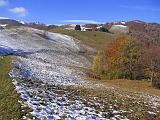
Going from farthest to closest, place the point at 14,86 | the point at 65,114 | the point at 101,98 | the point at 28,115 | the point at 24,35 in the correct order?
the point at 24,35 → the point at 101,98 → the point at 14,86 → the point at 65,114 → the point at 28,115

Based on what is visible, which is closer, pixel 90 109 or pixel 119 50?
pixel 90 109

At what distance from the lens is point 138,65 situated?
167 ft

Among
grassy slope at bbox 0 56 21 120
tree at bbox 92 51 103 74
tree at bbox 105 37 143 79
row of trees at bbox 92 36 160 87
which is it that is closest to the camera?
grassy slope at bbox 0 56 21 120

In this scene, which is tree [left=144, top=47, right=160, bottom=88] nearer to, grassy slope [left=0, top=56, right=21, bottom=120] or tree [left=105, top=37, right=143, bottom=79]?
tree [left=105, top=37, right=143, bottom=79]

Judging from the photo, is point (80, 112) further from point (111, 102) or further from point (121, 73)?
point (121, 73)

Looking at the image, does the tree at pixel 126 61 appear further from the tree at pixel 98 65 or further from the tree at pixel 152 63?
the tree at pixel 98 65

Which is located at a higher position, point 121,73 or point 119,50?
point 119,50

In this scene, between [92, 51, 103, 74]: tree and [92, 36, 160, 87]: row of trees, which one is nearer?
[92, 36, 160, 87]: row of trees

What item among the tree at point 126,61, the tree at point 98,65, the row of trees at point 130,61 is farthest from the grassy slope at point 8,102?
the tree at point 98,65

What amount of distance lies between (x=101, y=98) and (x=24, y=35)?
78247mm

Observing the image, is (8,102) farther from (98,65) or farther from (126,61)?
(98,65)

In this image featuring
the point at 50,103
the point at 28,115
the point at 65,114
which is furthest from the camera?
the point at 50,103

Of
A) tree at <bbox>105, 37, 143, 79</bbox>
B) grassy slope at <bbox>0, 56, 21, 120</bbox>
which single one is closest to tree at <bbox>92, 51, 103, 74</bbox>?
tree at <bbox>105, 37, 143, 79</bbox>

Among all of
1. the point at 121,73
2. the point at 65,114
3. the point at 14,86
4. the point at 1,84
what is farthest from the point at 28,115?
the point at 121,73
